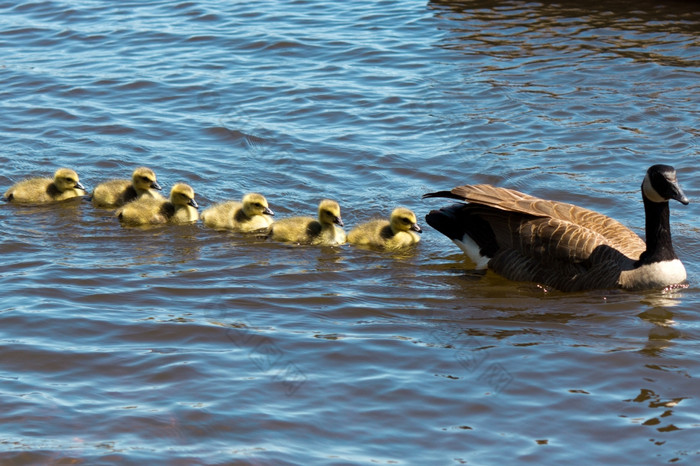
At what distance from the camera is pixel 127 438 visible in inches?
230

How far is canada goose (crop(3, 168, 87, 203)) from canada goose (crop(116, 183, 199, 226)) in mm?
705

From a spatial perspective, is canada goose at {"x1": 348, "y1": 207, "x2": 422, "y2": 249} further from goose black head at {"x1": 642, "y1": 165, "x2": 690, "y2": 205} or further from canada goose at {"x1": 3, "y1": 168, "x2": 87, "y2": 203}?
canada goose at {"x1": 3, "y1": 168, "x2": 87, "y2": 203}

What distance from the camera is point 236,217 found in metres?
9.39

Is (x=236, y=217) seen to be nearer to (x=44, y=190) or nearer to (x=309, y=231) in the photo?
(x=309, y=231)

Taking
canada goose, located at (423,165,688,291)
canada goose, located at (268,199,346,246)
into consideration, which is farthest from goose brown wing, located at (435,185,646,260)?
canada goose, located at (268,199,346,246)

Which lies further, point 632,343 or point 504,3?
point 504,3

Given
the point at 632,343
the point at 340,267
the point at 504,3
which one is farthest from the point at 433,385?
the point at 504,3

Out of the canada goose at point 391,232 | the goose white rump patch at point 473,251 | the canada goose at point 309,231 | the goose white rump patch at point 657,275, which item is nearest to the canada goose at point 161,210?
the canada goose at point 309,231

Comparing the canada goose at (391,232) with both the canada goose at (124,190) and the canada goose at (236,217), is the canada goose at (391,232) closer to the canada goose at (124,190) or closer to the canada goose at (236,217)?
the canada goose at (236,217)

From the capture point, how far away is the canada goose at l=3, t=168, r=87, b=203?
9930 mm

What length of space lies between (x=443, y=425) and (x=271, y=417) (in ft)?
3.27

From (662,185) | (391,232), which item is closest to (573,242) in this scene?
(662,185)

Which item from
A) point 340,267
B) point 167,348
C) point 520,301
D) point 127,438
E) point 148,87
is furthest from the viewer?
point 148,87

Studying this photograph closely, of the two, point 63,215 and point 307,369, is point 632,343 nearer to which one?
point 307,369
